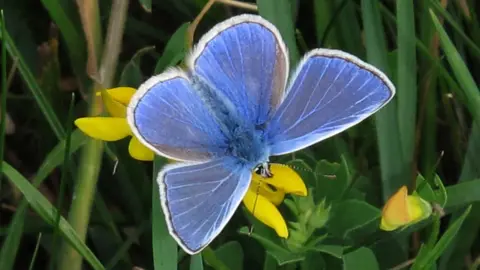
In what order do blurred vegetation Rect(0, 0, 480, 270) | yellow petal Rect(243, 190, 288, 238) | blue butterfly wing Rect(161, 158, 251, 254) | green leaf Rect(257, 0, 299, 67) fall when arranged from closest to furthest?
blue butterfly wing Rect(161, 158, 251, 254), yellow petal Rect(243, 190, 288, 238), blurred vegetation Rect(0, 0, 480, 270), green leaf Rect(257, 0, 299, 67)

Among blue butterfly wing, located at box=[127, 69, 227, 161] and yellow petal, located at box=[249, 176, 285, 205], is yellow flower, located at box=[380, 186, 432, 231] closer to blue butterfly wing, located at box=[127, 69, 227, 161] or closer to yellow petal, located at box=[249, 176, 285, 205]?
yellow petal, located at box=[249, 176, 285, 205]

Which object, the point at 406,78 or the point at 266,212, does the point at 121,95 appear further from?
the point at 406,78

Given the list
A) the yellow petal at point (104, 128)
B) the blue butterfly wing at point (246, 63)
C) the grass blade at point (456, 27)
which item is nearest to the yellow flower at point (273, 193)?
the blue butterfly wing at point (246, 63)

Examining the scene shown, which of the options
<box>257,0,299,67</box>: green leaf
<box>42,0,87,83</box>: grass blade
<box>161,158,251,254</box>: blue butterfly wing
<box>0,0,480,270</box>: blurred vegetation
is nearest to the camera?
<box>161,158,251,254</box>: blue butterfly wing

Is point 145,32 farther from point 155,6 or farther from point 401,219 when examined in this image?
point 401,219

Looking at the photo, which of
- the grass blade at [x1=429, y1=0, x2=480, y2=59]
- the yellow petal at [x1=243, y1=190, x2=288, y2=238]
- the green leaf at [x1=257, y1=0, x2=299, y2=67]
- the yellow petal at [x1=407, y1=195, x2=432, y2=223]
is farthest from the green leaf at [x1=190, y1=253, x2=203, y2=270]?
the grass blade at [x1=429, y1=0, x2=480, y2=59]
